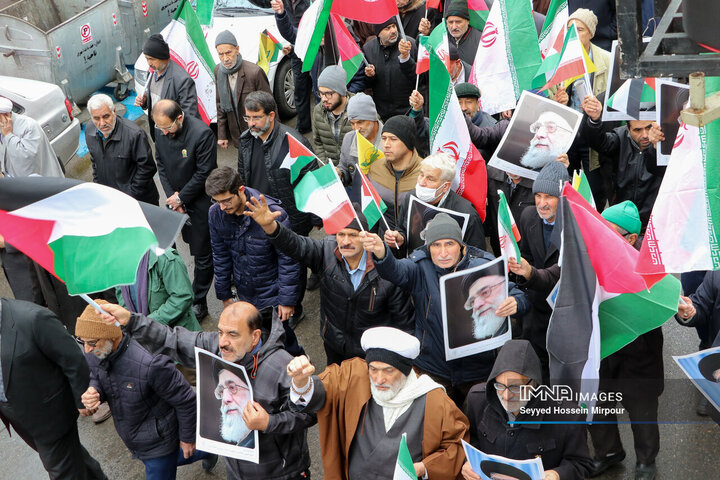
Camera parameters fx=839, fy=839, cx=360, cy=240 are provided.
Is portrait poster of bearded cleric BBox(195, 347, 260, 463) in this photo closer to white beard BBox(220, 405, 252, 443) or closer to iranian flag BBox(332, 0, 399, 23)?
white beard BBox(220, 405, 252, 443)

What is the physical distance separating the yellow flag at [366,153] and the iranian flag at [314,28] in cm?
188

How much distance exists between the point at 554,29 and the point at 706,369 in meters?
3.76

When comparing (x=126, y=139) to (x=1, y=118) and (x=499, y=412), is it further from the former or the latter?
(x=499, y=412)

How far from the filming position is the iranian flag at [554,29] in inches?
277

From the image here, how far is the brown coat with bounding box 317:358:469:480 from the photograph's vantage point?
14.0 feet

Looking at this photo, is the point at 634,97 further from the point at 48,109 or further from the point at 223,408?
the point at 48,109

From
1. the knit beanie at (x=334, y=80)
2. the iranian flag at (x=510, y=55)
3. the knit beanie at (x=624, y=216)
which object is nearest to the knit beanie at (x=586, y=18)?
the iranian flag at (x=510, y=55)

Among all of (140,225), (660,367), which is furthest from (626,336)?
(140,225)

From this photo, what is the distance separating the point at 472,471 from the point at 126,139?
492cm

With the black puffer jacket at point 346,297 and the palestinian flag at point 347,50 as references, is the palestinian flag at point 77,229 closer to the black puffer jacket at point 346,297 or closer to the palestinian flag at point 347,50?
the black puffer jacket at point 346,297

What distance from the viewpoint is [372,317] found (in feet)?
18.0

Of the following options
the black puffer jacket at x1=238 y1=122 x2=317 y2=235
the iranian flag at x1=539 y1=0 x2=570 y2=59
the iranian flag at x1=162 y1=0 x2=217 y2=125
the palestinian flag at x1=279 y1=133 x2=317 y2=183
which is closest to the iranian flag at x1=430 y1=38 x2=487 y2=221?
the palestinian flag at x1=279 y1=133 x2=317 y2=183

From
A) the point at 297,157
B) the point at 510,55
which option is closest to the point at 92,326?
the point at 297,157

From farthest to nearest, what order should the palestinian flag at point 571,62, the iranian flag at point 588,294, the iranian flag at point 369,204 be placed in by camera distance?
1. the palestinian flag at point 571,62
2. the iranian flag at point 369,204
3. the iranian flag at point 588,294
